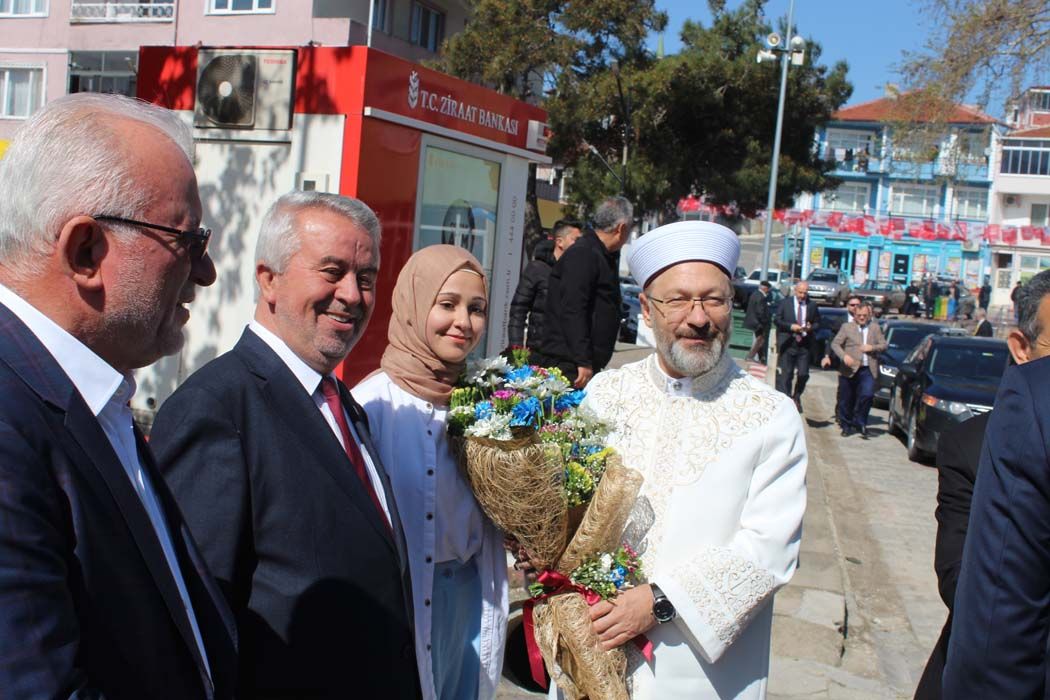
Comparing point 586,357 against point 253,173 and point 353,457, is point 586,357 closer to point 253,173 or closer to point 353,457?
point 253,173

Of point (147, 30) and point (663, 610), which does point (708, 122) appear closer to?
point (147, 30)

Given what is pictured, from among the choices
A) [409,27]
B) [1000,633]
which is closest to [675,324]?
[1000,633]

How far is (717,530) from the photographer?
279 centimetres

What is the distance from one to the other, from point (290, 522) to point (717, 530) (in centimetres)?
127

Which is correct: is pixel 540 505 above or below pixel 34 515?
below

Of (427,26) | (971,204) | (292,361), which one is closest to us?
(292,361)

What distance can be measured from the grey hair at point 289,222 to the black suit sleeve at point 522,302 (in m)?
4.86

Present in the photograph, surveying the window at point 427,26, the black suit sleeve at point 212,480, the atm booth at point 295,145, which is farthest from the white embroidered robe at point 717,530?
the window at point 427,26

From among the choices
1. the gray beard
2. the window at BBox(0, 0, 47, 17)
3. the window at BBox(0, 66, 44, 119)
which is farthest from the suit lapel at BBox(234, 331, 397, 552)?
the window at BBox(0, 0, 47, 17)

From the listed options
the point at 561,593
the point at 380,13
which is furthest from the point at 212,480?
the point at 380,13

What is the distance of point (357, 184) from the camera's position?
651 centimetres

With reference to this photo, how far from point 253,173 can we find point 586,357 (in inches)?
105

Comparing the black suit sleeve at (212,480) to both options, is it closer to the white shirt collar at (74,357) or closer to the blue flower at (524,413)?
the white shirt collar at (74,357)

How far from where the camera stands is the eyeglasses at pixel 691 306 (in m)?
2.91
